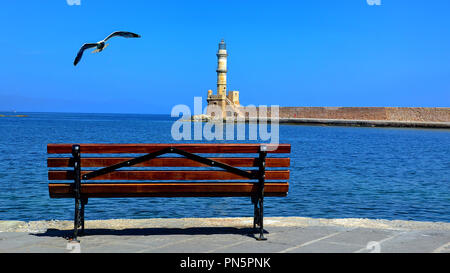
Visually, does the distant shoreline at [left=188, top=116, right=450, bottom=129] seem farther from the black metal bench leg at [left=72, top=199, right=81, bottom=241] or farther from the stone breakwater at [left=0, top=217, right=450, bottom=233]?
the black metal bench leg at [left=72, top=199, right=81, bottom=241]

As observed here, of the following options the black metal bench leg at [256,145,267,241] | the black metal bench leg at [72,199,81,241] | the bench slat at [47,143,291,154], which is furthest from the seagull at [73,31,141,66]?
the black metal bench leg at [256,145,267,241]

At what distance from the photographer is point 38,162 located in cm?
2148

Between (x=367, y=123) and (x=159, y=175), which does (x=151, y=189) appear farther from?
(x=367, y=123)

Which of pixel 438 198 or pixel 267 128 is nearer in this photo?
pixel 438 198

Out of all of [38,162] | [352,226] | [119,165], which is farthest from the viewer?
[38,162]

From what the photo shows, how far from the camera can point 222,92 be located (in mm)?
72000

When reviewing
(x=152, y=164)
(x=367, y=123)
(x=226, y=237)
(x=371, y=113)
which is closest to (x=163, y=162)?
(x=152, y=164)

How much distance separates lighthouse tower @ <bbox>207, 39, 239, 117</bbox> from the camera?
227 feet

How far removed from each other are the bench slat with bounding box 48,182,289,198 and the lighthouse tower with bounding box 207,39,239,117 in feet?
213

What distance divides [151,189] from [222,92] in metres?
67.5
